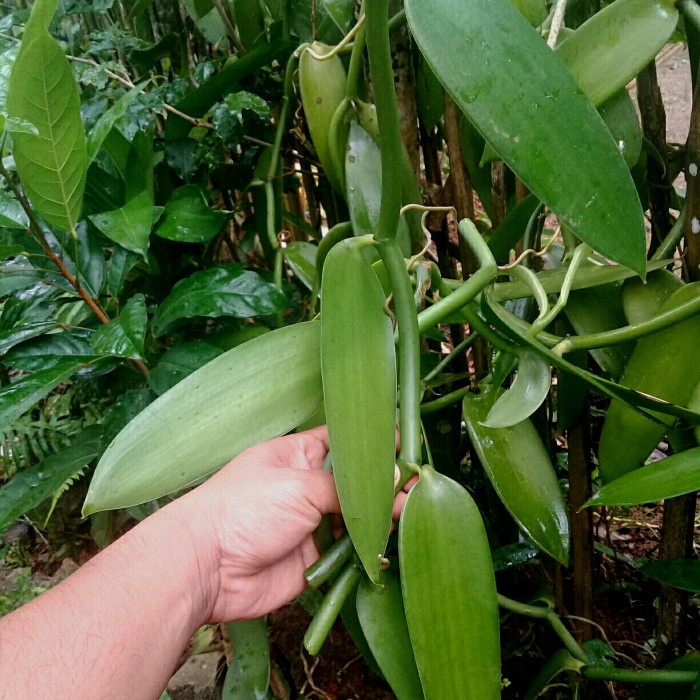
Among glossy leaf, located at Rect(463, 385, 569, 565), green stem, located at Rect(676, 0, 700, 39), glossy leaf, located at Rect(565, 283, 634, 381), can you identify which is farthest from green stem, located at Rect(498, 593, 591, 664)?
green stem, located at Rect(676, 0, 700, 39)

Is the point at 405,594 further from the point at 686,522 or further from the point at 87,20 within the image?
the point at 87,20

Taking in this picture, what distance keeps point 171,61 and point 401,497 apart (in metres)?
0.90

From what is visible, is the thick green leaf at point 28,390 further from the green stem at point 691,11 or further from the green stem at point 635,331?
the green stem at point 691,11

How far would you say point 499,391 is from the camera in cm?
53

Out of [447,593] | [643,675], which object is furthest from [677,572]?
[447,593]

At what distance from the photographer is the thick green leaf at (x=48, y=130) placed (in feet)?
1.56

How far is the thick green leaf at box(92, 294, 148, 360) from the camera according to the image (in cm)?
53

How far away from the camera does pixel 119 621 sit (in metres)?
0.43

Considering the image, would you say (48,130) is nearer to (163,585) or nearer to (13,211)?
(13,211)

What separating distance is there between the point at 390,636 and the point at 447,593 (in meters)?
0.07

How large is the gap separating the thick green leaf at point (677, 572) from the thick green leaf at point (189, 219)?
55 cm

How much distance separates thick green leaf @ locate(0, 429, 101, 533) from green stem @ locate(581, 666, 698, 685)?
541 millimetres

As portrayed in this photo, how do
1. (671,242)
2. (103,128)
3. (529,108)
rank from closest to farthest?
(529,108)
(671,242)
(103,128)

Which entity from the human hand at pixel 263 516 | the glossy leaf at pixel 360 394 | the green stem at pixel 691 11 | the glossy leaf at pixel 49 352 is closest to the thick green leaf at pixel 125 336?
the glossy leaf at pixel 49 352
